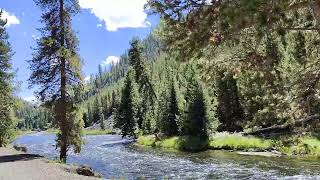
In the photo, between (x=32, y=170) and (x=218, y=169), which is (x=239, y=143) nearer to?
(x=218, y=169)

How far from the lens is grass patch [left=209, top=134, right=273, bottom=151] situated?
52.0m

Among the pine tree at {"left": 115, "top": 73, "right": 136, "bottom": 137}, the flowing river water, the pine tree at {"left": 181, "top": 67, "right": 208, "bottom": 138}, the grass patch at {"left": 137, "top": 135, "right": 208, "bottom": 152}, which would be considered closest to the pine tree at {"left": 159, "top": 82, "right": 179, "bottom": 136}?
the grass patch at {"left": 137, "top": 135, "right": 208, "bottom": 152}

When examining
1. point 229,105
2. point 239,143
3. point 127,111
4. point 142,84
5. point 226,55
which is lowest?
point 239,143

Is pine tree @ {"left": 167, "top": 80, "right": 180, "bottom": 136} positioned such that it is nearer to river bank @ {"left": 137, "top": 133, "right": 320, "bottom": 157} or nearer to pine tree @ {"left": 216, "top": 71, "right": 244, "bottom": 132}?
river bank @ {"left": 137, "top": 133, "right": 320, "bottom": 157}

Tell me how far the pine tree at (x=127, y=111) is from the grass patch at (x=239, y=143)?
95.7 ft

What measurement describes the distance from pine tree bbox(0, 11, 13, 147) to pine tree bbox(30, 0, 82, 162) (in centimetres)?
1247

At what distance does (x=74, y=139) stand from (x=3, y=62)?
15.8 m

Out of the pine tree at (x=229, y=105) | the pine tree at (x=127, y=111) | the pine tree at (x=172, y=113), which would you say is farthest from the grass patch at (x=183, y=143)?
the pine tree at (x=127, y=111)

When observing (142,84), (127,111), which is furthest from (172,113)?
(142,84)

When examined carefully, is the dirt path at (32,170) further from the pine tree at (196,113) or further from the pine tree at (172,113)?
the pine tree at (172,113)

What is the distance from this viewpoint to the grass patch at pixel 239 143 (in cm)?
5203

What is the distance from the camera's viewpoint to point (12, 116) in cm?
4622

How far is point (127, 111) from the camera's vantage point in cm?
8662

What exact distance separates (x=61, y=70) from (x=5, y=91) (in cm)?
1469
